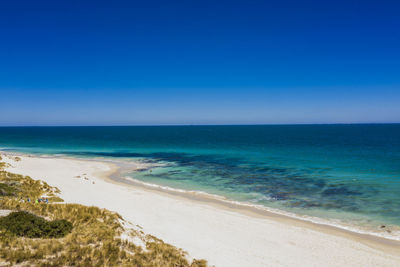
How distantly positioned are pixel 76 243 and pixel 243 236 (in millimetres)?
8668

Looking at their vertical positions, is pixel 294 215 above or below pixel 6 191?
below

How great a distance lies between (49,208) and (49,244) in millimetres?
4950

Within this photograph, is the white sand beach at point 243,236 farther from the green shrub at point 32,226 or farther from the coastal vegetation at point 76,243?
the green shrub at point 32,226

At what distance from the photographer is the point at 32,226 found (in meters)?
9.00

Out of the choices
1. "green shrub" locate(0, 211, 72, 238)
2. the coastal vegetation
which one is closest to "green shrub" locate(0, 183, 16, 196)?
the coastal vegetation

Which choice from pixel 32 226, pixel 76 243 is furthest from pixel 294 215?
pixel 32 226

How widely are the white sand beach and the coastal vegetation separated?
222 centimetres

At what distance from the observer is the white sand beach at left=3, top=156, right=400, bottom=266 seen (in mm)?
11433

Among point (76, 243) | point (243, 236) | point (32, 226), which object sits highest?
point (32, 226)

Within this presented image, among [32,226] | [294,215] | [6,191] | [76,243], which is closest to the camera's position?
[76,243]

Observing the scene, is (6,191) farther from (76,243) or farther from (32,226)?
(76,243)

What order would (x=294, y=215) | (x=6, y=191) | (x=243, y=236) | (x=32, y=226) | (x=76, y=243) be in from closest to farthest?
(x=76, y=243), (x=32, y=226), (x=243, y=236), (x=6, y=191), (x=294, y=215)

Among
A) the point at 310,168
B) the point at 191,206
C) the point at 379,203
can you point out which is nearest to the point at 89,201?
the point at 191,206

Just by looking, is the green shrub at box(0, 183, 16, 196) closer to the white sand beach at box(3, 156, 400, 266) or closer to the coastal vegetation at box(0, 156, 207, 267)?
the white sand beach at box(3, 156, 400, 266)
